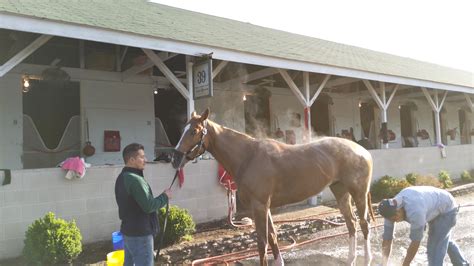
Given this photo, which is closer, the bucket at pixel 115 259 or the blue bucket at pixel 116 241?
the bucket at pixel 115 259

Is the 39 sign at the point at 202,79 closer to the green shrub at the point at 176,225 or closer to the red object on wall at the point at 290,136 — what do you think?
the green shrub at the point at 176,225

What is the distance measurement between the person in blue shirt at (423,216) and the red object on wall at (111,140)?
289 inches

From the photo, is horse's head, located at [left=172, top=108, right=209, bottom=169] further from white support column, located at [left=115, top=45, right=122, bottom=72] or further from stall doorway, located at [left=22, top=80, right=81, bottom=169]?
white support column, located at [left=115, top=45, right=122, bottom=72]

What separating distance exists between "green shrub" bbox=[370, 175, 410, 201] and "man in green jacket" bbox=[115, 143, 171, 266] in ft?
27.3

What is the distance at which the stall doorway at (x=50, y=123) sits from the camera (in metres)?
8.43

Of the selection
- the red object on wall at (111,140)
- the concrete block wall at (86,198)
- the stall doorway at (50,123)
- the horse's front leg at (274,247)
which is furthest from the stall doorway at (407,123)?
the horse's front leg at (274,247)

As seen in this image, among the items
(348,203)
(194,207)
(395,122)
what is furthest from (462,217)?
(395,122)

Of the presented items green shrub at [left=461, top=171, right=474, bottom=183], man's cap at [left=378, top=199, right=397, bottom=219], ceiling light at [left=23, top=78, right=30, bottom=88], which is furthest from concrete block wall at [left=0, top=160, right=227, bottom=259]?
green shrub at [left=461, top=171, right=474, bottom=183]

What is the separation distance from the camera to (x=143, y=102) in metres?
10.2

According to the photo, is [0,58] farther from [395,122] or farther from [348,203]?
[395,122]

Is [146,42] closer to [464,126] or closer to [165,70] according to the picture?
[165,70]

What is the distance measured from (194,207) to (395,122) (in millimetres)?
13428

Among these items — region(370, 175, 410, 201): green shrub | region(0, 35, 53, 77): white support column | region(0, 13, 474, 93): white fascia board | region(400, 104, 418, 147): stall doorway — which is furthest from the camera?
region(400, 104, 418, 147): stall doorway

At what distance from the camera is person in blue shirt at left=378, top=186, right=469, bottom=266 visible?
3.49 m
